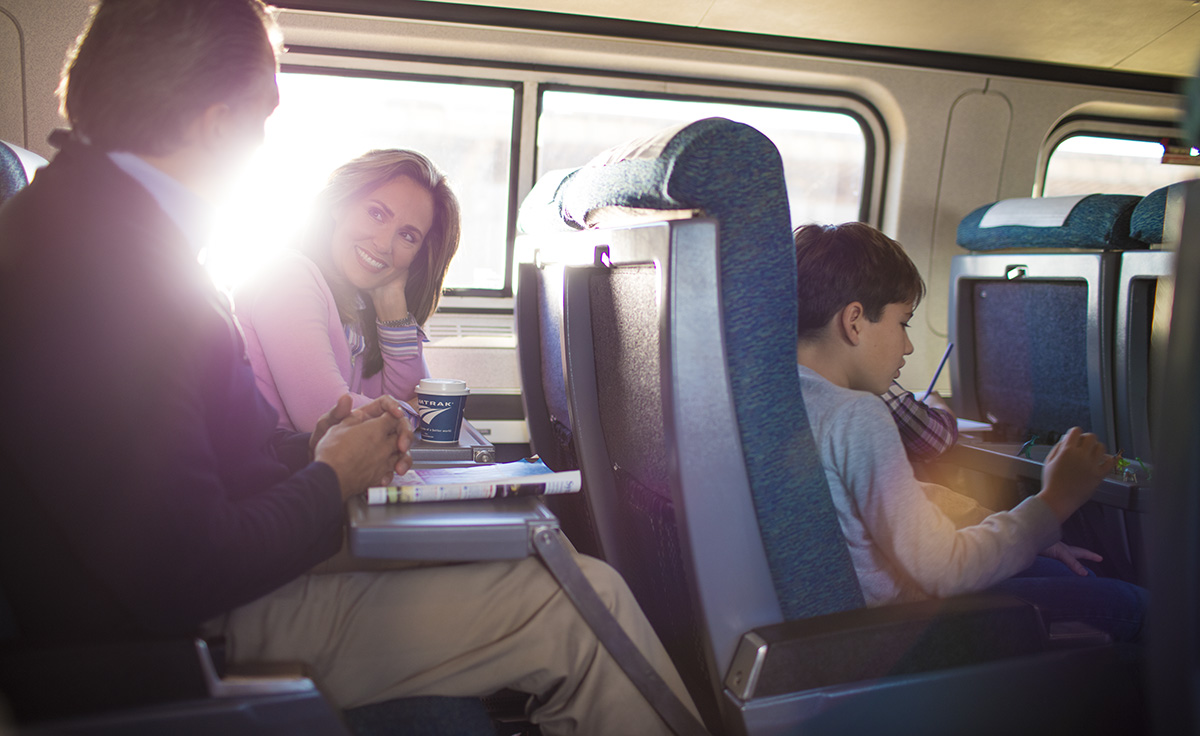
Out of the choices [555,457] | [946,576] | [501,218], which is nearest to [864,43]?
[501,218]

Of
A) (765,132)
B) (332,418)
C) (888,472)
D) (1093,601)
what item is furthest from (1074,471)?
(765,132)

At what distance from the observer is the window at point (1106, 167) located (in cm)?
404

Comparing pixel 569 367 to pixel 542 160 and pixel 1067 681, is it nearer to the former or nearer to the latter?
pixel 1067 681

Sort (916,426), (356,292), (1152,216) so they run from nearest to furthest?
(916,426)
(1152,216)
(356,292)

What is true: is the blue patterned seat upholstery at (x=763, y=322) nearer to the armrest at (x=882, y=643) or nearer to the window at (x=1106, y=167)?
the armrest at (x=882, y=643)

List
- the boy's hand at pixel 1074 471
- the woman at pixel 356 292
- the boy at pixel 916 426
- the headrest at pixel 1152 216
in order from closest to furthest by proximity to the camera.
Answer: the boy's hand at pixel 1074 471 < the woman at pixel 356 292 < the boy at pixel 916 426 < the headrest at pixel 1152 216

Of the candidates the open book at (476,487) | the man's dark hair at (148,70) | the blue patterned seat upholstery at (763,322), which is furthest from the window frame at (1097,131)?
the man's dark hair at (148,70)

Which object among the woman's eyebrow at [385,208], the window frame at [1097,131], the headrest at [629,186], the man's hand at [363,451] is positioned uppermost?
the window frame at [1097,131]

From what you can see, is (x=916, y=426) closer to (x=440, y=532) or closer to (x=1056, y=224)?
(x=1056, y=224)

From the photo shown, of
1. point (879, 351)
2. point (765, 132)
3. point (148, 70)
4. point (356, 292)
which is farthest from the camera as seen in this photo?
point (765, 132)

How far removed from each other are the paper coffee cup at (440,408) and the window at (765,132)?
187cm

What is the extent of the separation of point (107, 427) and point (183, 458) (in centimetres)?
8

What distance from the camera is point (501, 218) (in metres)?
3.43

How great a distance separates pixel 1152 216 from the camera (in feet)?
7.02
